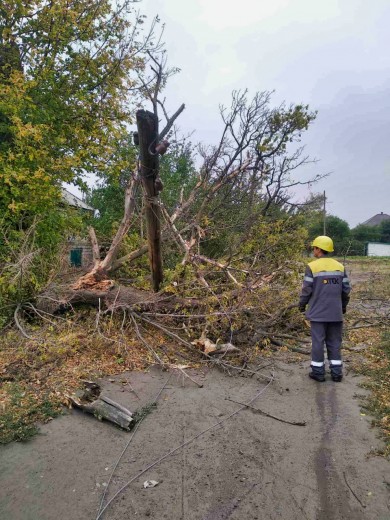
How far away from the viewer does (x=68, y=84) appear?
887 centimetres

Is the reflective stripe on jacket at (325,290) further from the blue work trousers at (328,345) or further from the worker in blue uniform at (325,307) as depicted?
the blue work trousers at (328,345)

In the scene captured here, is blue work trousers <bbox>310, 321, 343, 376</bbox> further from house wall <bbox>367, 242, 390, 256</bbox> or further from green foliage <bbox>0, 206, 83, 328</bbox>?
house wall <bbox>367, 242, 390, 256</bbox>

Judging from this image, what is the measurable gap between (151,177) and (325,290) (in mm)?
2397

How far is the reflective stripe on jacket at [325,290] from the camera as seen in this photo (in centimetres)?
424

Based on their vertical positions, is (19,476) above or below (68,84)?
below

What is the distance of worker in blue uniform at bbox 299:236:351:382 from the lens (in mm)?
4215

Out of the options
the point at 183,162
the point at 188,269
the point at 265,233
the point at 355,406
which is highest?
the point at 183,162

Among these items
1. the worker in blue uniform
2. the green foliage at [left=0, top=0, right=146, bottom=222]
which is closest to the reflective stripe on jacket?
the worker in blue uniform

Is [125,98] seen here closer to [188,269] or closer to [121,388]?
[188,269]

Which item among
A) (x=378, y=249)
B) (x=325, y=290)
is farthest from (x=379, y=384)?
(x=378, y=249)

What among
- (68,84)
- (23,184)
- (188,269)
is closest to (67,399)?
(188,269)

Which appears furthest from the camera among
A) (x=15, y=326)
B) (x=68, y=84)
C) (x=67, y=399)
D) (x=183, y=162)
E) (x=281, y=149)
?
(x=183, y=162)

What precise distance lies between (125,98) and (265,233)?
5.45 m

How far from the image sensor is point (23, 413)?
10.2 ft
